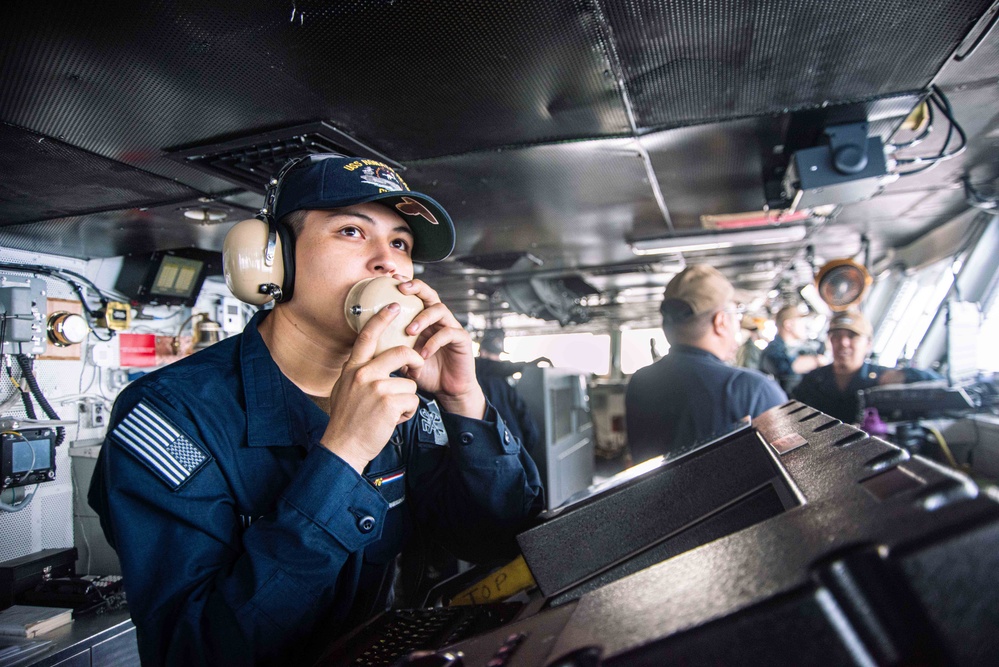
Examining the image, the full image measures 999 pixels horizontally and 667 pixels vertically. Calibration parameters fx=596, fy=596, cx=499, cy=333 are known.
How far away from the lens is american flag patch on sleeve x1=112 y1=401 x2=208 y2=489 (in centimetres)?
99

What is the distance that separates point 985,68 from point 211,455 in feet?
9.65

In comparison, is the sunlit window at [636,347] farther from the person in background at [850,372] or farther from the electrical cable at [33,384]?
the electrical cable at [33,384]

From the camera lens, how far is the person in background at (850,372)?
3.94 meters

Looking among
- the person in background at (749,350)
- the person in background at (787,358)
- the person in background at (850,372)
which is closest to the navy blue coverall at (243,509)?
the person in background at (850,372)

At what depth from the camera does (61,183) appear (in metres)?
2.49

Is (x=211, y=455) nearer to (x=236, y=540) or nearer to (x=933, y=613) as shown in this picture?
(x=236, y=540)

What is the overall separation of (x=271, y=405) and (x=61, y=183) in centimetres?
204

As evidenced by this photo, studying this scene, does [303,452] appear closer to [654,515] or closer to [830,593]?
[654,515]

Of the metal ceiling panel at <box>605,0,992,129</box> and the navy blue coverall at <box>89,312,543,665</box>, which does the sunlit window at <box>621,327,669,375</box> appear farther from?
the navy blue coverall at <box>89,312,543,665</box>

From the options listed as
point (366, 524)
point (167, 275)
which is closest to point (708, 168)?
point (366, 524)

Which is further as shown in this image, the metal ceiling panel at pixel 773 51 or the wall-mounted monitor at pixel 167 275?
the wall-mounted monitor at pixel 167 275

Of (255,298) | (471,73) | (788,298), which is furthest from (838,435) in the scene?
(788,298)

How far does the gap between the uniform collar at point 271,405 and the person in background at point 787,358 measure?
499 cm

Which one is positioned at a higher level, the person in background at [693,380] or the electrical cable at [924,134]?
the electrical cable at [924,134]
